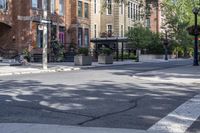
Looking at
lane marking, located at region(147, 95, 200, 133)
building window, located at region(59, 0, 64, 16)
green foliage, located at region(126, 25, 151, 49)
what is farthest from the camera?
green foliage, located at region(126, 25, 151, 49)

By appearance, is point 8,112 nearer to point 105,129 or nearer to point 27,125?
point 27,125

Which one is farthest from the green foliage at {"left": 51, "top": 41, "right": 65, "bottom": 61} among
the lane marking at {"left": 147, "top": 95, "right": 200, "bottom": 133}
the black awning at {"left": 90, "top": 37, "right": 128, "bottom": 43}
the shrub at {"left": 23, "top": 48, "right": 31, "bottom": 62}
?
the lane marking at {"left": 147, "top": 95, "right": 200, "bottom": 133}

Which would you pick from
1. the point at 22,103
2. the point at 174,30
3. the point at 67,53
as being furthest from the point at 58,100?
the point at 174,30

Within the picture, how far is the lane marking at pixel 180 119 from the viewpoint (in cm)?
809

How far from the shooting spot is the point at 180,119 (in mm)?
9094

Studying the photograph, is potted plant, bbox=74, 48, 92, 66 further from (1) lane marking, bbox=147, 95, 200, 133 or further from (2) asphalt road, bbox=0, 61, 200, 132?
(1) lane marking, bbox=147, 95, 200, 133

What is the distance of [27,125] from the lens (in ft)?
26.9

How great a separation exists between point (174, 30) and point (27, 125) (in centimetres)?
6382

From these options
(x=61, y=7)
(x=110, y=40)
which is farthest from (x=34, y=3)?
(x=110, y=40)

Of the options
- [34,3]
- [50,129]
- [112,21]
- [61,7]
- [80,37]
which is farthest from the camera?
[112,21]

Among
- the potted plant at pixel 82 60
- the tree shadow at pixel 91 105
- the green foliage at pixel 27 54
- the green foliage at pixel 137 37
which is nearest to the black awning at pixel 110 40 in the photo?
the green foliage at pixel 137 37

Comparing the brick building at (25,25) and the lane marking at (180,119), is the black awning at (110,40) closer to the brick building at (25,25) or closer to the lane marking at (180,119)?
the brick building at (25,25)

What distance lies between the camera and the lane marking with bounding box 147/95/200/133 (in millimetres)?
8094

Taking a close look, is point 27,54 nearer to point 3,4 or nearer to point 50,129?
point 3,4
